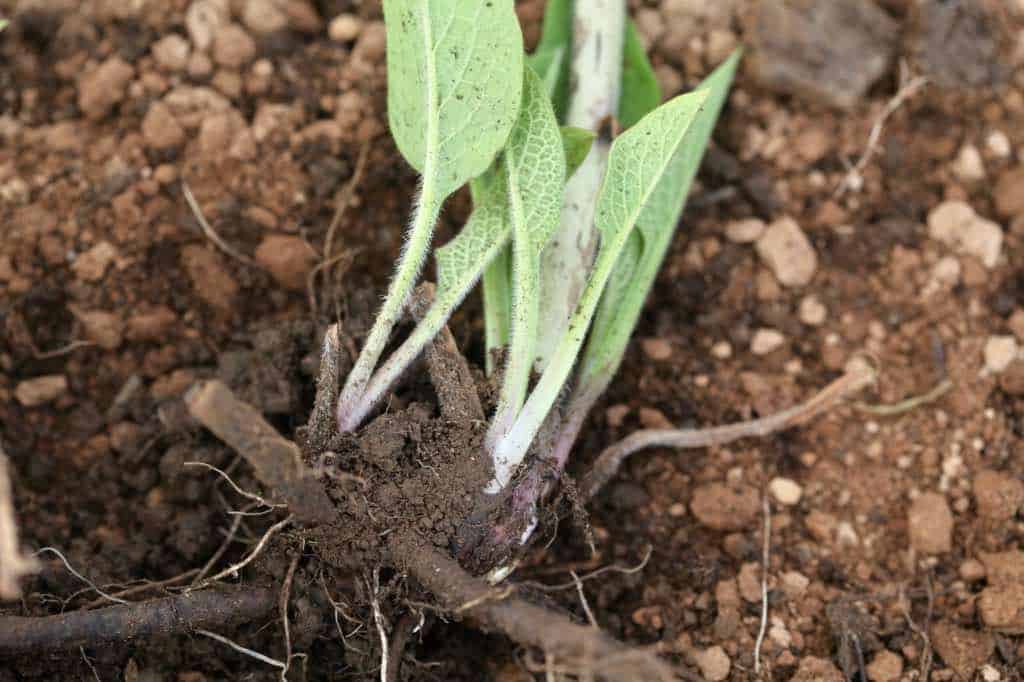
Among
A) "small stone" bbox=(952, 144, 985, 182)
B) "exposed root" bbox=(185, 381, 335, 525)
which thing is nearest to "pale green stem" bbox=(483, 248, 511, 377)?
"exposed root" bbox=(185, 381, 335, 525)

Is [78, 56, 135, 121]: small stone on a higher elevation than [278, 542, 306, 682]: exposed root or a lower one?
higher

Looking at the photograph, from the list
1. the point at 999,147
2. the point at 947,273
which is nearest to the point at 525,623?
the point at 947,273

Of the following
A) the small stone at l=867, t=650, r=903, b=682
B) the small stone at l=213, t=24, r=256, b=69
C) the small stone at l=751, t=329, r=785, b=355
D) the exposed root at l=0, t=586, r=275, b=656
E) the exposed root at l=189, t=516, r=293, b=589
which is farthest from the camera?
the small stone at l=213, t=24, r=256, b=69

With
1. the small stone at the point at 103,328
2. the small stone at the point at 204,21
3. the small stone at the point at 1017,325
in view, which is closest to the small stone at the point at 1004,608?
the small stone at the point at 1017,325

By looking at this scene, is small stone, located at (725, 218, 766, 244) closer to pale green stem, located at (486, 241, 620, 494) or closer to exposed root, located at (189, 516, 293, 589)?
pale green stem, located at (486, 241, 620, 494)

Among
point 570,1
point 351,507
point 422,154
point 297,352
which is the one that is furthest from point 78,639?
point 570,1
